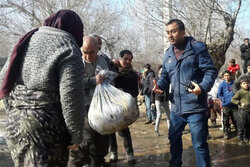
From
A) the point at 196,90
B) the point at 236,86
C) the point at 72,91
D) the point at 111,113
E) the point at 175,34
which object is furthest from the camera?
the point at 236,86

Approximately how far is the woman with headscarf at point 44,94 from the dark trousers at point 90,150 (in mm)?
1493

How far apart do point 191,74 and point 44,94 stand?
209 cm

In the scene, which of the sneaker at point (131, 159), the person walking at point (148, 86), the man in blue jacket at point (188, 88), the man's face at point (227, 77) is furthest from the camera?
the person walking at point (148, 86)

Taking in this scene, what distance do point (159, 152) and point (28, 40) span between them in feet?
13.4

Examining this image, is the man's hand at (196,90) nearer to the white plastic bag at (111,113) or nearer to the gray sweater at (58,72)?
the white plastic bag at (111,113)

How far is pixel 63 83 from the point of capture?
2.11 m

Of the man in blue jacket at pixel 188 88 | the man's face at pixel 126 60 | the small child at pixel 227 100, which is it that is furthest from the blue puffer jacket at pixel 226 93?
the man in blue jacket at pixel 188 88

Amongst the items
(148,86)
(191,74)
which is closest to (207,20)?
(148,86)

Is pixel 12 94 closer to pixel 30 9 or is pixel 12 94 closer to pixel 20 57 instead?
pixel 20 57

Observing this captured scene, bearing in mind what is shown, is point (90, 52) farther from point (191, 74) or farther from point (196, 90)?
point (196, 90)

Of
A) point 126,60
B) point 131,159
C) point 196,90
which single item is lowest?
point 131,159

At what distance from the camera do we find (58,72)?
2160 millimetres

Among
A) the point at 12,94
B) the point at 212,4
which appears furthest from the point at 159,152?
the point at 212,4

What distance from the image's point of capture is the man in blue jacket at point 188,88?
356 centimetres
